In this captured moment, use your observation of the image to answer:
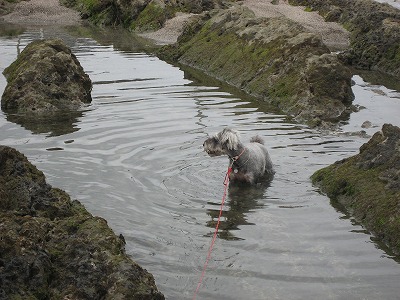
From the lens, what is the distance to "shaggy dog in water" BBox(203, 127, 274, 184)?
42.7ft

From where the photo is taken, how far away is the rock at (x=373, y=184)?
36.2 feet

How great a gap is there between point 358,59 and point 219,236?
19.7m

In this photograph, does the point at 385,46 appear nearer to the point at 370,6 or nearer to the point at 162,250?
the point at 370,6

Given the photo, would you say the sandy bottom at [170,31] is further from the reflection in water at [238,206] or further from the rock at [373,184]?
the rock at [373,184]

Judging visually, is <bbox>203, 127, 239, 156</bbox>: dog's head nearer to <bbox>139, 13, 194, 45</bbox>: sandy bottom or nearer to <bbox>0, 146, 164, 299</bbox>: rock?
<bbox>0, 146, 164, 299</bbox>: rock

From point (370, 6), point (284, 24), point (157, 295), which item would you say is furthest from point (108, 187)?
point (370, 6)

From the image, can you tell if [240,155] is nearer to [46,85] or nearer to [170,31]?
[46,85]

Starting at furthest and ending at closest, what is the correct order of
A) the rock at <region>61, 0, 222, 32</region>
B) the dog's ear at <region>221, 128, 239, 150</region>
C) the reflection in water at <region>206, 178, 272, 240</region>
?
the rock at <region>61, 0, 222, 32</region>, the dog's ear at <region>221, 128, 239, 150</region>, the reflection in water at <region>206, 178, 272, 240</region>

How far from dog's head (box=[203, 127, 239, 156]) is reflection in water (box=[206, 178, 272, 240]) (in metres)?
0.90

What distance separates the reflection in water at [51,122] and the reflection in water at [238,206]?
243 inches

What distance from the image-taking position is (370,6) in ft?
128

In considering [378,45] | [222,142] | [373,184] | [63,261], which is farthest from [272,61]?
[63,261]

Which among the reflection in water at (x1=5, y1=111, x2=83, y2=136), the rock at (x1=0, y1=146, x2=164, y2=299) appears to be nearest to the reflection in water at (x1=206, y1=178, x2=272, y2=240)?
the rock at (x1=0, y1=146, x2=164, y2=299)

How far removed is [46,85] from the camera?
20.9 meters
